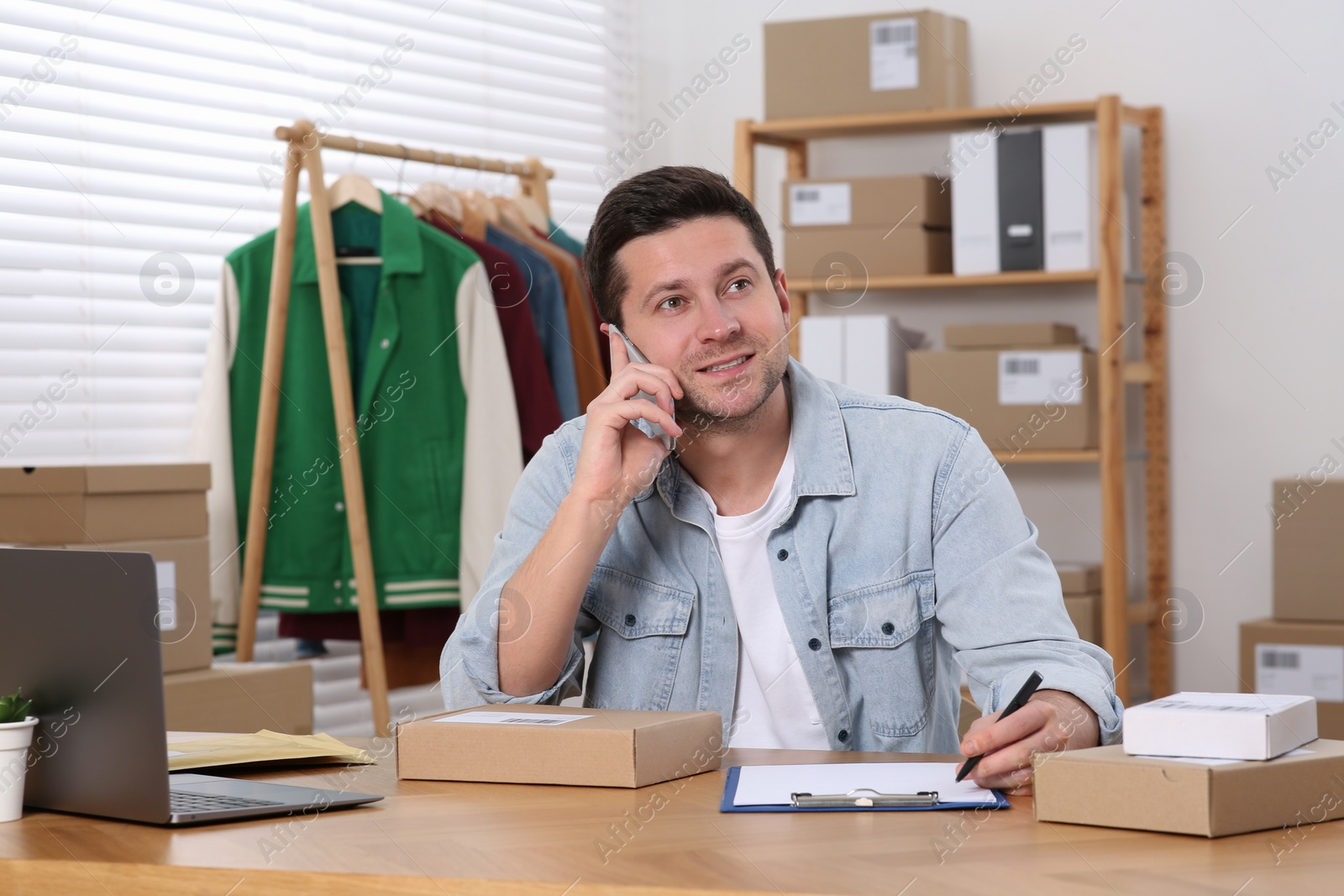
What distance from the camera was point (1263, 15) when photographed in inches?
130

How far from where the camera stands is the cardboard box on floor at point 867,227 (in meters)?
3.35

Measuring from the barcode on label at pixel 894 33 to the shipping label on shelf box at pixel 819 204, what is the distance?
1.19ft

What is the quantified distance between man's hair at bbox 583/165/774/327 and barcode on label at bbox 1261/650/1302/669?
5.45ft

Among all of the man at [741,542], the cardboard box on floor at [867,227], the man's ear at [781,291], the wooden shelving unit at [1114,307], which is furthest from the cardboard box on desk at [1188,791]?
the cardboard box on floor at [867,227]

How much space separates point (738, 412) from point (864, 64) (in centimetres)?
193

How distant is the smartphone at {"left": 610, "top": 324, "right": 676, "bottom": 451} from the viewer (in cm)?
173

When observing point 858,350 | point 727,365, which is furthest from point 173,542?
point 858,350

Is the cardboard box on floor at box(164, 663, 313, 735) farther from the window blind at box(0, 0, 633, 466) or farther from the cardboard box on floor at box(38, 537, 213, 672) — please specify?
the window blind at box(0, 0, 633, 466)

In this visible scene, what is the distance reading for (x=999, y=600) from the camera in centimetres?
155

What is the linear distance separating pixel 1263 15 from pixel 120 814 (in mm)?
3124

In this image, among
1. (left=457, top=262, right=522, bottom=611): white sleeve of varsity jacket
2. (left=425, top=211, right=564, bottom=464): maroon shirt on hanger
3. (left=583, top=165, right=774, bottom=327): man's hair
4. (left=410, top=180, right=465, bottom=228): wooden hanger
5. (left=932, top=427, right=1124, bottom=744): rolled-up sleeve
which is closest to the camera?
(left=932, top=427, right=1124, bottom=744): rolled-up sleeve

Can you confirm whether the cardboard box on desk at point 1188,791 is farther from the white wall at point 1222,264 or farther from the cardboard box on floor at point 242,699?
the white wall at point 1222,264

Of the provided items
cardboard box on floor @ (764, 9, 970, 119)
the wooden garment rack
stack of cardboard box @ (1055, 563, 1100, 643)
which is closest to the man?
the wooden garment rack

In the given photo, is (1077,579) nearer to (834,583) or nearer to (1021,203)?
(1021,203)
